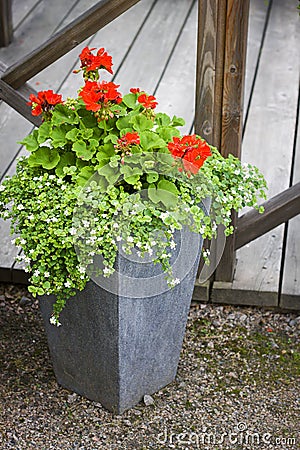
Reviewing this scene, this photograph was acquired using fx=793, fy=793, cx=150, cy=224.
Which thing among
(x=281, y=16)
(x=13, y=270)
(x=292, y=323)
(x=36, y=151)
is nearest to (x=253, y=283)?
(x=292, y=323)

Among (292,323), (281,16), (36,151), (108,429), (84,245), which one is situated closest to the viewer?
(84,245)

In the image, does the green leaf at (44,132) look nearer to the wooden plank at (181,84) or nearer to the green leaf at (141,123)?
the green leaf at (141,123)

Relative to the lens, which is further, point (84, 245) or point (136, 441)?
point (136, 441)

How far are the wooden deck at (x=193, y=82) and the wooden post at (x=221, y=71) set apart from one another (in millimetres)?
479

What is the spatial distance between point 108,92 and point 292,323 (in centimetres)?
101

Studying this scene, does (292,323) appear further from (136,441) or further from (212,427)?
(136,441)

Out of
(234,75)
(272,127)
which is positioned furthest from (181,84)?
(234,75)

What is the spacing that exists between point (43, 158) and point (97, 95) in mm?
209

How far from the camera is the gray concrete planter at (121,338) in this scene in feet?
6.21

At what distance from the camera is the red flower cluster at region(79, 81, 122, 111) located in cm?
182

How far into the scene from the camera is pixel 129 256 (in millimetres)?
1792

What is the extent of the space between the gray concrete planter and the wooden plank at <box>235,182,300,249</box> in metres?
0.45

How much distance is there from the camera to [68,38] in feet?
7.18

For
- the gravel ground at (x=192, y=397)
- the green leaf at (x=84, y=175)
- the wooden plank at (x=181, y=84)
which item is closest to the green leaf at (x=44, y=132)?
the green leaf at (x=84, y=175)
